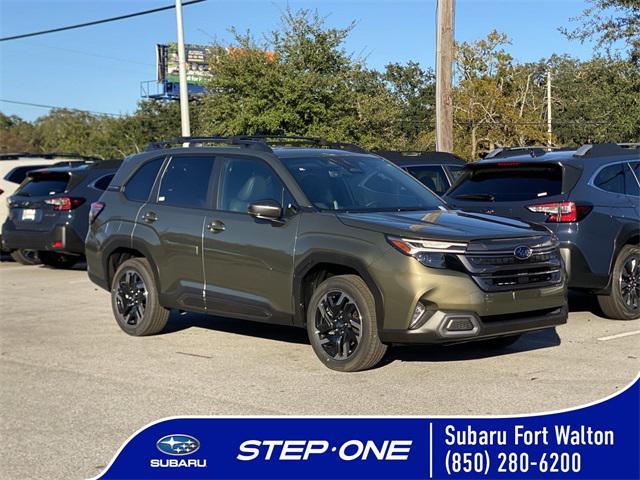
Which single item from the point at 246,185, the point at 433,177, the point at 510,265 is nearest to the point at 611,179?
the point at 510,265

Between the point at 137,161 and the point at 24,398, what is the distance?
11.1 feet

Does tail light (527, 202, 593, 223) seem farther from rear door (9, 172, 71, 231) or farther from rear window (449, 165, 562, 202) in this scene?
rear door (9, 172, 71, 231)

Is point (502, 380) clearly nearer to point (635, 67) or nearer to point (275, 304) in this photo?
point (275, 304)

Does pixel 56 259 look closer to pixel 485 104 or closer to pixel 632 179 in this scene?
pixel 632 179

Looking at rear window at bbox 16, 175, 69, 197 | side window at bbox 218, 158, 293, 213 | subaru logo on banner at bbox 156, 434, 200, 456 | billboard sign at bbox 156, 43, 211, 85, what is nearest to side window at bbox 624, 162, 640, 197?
side window at bbox 218, 158, 293, 213

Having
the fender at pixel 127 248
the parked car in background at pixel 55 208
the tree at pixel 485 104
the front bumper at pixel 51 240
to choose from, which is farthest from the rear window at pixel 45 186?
the tree at pixel 485 104

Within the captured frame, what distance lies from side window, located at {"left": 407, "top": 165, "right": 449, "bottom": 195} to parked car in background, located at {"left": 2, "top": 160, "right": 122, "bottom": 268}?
5188mm

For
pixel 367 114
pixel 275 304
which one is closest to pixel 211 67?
pixel 367 114

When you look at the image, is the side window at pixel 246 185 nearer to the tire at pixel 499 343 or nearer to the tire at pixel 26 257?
the tire at pixel 499 343

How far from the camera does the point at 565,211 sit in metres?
9.02

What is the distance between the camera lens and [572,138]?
5653 cm

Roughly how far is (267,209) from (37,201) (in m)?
8.63

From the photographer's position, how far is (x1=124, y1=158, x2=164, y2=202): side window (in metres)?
9.26

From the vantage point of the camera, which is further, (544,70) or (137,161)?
(544,70)
